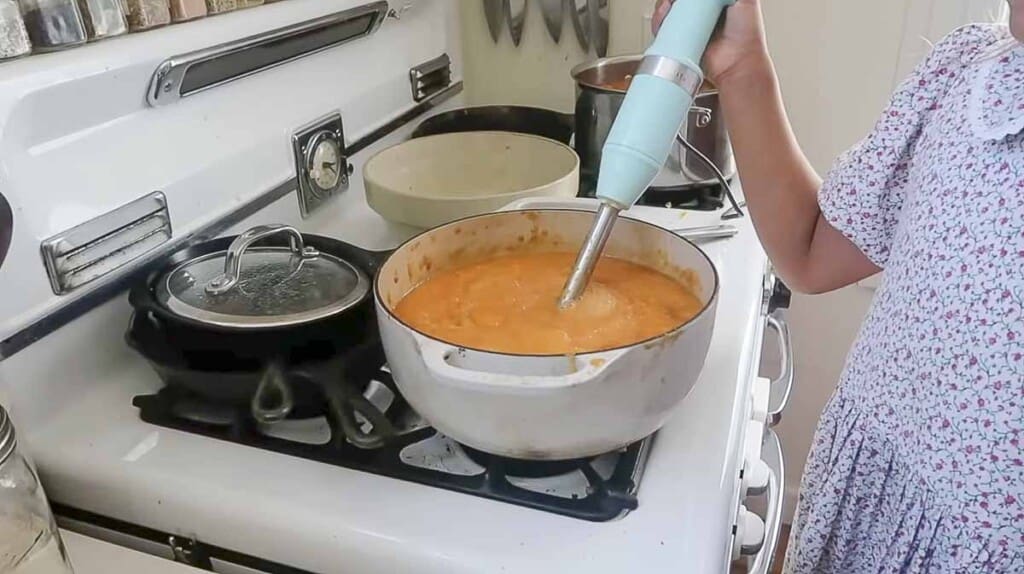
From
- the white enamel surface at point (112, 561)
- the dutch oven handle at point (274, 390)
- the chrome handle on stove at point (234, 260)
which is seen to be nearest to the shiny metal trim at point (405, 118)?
the chrome handle on stove at point (234, 260)

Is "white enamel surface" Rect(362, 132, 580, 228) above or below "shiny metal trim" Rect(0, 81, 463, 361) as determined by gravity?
below

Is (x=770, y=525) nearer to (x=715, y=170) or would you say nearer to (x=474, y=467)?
(x=474, y=467)

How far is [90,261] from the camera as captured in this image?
68 centimetres

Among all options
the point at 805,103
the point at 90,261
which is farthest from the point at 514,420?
the point at 805,103

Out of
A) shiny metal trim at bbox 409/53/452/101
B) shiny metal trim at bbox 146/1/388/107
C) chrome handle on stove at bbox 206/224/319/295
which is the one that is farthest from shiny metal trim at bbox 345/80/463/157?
chrome handle on stove at bbox 206/224/319/295

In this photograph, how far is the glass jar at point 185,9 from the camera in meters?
0.74

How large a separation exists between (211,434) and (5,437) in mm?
186

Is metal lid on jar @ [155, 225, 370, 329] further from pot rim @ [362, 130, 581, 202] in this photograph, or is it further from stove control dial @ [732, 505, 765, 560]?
stove control dial @ [732, 505, 765, 560]

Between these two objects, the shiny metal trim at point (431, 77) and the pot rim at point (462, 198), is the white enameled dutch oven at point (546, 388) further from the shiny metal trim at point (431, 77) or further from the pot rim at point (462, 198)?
the shiny metal trim at point (431, 77)

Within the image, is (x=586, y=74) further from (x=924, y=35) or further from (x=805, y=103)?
(x=924, y=35)

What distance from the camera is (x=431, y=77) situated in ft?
3.97

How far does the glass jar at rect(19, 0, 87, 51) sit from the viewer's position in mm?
623

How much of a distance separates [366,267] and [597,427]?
0.95ft

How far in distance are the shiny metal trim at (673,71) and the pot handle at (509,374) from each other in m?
0.19
